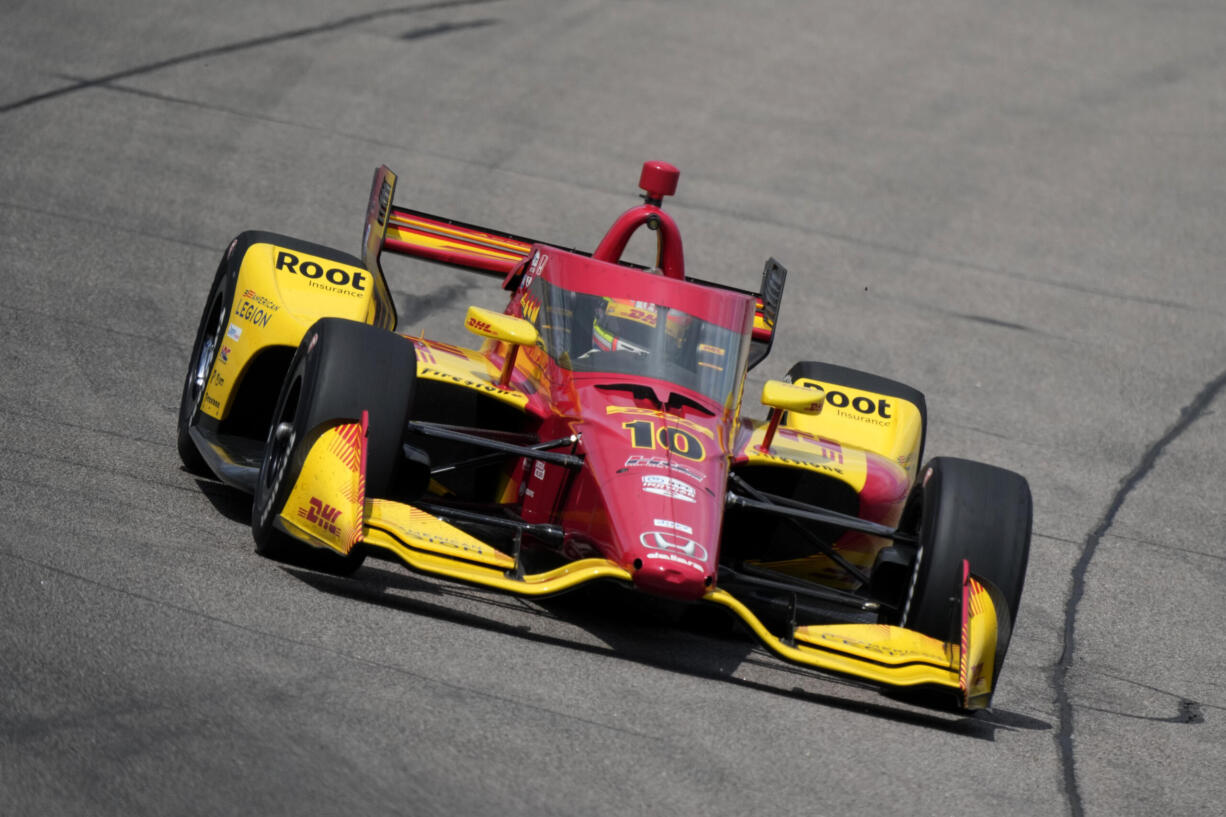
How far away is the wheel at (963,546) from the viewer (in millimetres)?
6656

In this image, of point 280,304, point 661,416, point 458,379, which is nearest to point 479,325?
point 458,379

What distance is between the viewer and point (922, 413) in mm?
8766

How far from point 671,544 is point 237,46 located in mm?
13085

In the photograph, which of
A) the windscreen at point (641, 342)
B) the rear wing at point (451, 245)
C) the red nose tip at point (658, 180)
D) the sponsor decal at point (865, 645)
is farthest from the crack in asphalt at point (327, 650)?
the red nose tip at point (658, 180)

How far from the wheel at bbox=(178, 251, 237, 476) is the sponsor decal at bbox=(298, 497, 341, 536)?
1681mm

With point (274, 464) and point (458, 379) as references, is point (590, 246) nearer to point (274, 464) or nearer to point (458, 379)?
point (458, 379)

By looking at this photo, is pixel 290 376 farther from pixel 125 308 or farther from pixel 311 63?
pixel 311 63

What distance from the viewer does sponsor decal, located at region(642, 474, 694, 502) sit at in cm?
636

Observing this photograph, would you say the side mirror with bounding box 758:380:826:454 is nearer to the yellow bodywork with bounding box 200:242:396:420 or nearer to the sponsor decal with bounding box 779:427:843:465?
the sponsor decal with bounding box 779:427:843:465

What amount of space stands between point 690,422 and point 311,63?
11841mm

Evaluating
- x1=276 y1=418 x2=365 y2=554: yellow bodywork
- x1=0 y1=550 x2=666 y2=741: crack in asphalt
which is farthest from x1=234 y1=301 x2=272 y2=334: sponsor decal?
x1=0 y1=550 x2=666 y2=741: crack in asphalt

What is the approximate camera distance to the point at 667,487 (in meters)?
6.39

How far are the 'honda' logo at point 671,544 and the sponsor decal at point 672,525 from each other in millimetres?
31

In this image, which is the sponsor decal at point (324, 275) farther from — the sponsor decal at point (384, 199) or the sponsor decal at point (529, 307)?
the sponsor decal at point (529, 307)
